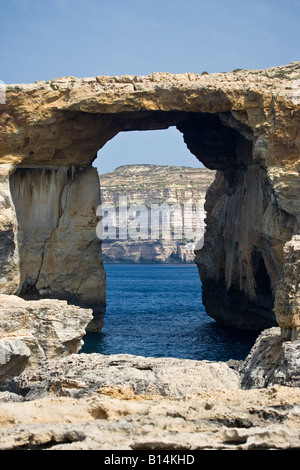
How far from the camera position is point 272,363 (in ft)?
47.3

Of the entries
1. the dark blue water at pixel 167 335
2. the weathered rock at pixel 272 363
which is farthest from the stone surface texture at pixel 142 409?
the dark blue water at pixel 167 335

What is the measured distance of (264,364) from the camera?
14523 millimetres

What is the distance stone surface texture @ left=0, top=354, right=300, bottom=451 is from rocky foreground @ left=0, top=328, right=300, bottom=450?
0.04 ft

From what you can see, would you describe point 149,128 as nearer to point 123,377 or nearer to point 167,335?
point 167,335

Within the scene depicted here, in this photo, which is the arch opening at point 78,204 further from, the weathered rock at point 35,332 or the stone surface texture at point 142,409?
the stone surface texture at point 142,409

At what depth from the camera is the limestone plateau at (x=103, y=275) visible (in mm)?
9734

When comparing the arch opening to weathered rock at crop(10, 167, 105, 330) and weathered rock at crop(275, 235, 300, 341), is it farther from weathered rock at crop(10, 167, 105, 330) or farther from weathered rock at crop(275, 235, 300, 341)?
weathered rock at crop(275, 235, 300, 341)

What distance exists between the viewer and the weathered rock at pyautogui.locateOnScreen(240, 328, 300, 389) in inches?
486

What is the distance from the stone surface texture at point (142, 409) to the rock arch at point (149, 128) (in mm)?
13817

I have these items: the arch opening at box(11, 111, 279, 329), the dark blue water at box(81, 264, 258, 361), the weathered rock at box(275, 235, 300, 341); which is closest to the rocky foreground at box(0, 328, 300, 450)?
the weathered rock at box(275, 235, 300, 341)

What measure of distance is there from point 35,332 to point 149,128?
1688cm

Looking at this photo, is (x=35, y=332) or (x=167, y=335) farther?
(x=167, y=335)

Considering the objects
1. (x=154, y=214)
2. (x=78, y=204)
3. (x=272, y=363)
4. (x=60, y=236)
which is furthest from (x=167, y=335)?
(x=154, y=214)
